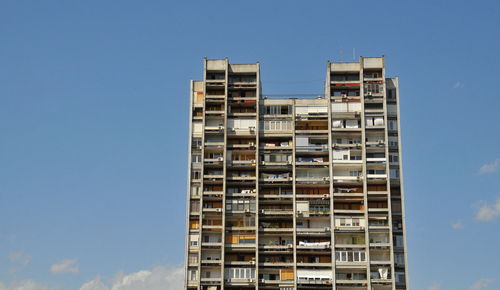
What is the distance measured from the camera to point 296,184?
13425 cm

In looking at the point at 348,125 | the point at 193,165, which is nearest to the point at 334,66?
the point at 348,125

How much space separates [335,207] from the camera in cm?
13225

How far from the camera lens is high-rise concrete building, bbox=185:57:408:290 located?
129m

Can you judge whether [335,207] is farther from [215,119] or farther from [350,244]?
[215,119]

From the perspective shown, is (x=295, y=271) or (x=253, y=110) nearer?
(x=295, y=271)

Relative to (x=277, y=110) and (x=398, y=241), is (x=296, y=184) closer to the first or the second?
(x=277, y=110)

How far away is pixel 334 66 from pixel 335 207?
2370 centimetres

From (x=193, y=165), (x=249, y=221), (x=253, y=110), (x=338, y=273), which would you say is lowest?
(x=338, y=273)

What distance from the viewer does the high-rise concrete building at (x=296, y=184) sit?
422ft

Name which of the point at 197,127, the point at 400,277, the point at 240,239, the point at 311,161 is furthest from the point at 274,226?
the point at 400,277

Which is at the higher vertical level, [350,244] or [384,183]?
[384,183]

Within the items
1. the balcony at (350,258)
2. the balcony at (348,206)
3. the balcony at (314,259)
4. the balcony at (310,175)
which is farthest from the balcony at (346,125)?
the balcony at (314,259)

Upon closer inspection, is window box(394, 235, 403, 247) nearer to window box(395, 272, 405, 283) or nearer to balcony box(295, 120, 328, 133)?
window box(395, 272, 405, 283)

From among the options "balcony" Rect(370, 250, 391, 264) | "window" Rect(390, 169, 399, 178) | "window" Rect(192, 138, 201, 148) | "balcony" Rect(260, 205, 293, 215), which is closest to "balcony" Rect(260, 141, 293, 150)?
"balcony" Rect(260, 205, 293, 215)
